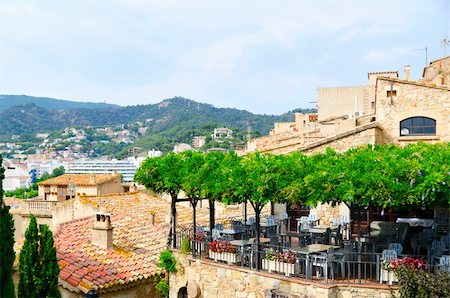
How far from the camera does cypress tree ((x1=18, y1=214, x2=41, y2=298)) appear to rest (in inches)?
478

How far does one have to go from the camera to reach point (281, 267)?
13.7m

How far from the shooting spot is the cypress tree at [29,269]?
12149mm

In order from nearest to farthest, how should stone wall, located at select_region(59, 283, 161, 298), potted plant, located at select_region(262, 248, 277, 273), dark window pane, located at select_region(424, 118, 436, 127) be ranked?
potted plant, located at select_region(262, 248, 277, 273), stone wall, located at select_region(59, 283, 161, 298), dark window pane, located at select_region(424, 118, 436, 127)

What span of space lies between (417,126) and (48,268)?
571 inches

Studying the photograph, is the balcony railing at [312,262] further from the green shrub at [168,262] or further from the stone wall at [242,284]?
the green shrub at [168,262]

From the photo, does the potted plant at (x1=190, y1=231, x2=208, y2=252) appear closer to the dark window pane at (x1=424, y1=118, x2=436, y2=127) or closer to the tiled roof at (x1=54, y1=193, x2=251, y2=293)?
the tiled roof at (x1=54, y1=193, x2=251, y2=293)

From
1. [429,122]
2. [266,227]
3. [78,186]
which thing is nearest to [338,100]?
[429,122]

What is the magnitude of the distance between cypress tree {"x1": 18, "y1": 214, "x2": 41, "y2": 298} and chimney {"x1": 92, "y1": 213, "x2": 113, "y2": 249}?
5.56 metres

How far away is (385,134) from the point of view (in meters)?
20.9

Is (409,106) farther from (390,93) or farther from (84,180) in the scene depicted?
(84,180)

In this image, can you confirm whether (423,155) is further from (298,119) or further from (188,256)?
(298,119)

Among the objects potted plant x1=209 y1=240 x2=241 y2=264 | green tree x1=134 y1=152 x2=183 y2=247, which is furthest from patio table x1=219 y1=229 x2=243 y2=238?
green tree x1=134 y1=152 x2=183 y2=247

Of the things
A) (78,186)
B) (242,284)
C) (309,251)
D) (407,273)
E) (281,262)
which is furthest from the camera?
(78,186)

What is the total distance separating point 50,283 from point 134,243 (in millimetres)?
7425
